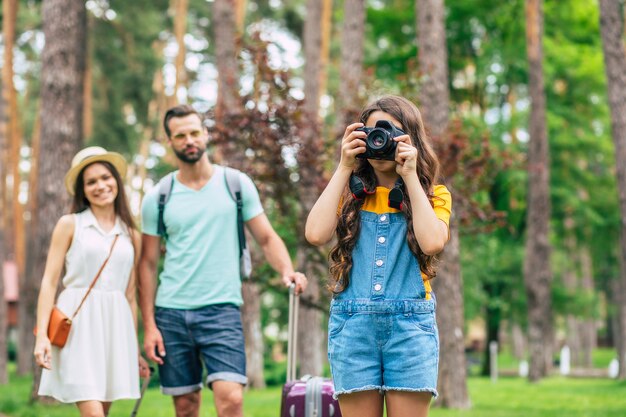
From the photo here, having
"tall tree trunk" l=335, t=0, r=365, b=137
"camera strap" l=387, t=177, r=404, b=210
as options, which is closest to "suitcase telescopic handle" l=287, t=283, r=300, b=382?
"camera strap" l=387, t=177, r=404, b=210

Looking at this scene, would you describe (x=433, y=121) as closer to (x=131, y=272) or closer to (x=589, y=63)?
(x=131, y=272)

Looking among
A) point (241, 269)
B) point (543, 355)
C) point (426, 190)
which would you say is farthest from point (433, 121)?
point (543, 355)

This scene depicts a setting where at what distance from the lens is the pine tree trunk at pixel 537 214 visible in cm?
2294

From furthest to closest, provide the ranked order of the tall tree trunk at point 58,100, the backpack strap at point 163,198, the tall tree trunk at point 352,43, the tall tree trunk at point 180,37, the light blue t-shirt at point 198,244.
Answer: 1. the tall tree trunk at point 180,37
2. the tall tree trunk at point 352,43
3. the tall tree trunk at point 58,100
4. the backpack strap at point 163,198
5. the light blue t-shirt at point 198,244

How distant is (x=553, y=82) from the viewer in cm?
2689

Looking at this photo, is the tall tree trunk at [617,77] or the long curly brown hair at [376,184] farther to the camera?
the tall tree trunk at [617,77]

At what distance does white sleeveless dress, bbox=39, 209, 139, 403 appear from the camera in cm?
566

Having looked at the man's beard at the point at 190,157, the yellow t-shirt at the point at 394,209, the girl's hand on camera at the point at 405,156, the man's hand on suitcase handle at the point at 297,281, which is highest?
the man's beard at the point at 190,157

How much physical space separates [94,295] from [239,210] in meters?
0.97

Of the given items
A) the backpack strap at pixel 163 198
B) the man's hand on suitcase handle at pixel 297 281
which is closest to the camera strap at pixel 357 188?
the man's hand on suitcase handle at pixel 297 281

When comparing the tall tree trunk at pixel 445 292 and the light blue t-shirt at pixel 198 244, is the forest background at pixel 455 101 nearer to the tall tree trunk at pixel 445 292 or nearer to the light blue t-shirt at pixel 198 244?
the tall tree trunk at pixel 445 292

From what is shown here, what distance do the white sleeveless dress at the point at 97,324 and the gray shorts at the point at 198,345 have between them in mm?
267

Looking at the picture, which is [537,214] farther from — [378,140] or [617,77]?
[378,140]

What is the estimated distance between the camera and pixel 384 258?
3.84 metres
